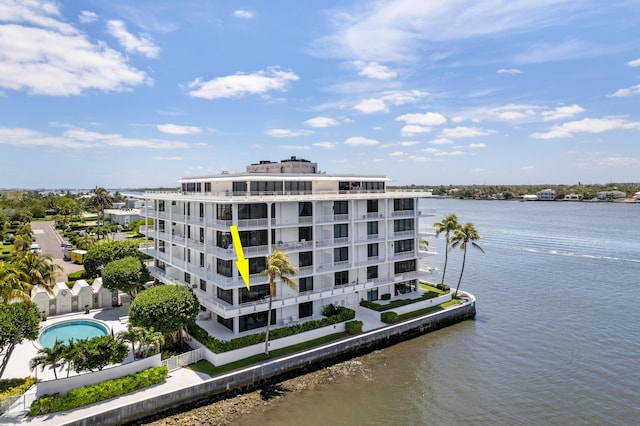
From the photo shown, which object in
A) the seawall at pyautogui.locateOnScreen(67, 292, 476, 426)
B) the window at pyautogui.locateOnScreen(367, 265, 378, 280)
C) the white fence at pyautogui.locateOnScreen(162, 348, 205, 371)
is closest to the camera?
the seawall at pyautogui.locateOnScreen(67, 292, 476, 426)

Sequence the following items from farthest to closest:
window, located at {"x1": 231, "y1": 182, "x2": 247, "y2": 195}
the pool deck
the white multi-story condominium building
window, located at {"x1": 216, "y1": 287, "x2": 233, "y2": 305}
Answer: window, located at {"x1": 231, "y1": 182, "x2": 247, "y2": 195} → window, located at {"x1": 216, "y1": 287, "x2": 233, "y2": 305} → the white multi-story condominium building → the pool deck

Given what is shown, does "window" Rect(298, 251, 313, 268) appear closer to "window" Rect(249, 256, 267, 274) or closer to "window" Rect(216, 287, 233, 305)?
"window" Rect(249, 256, 267, 274)

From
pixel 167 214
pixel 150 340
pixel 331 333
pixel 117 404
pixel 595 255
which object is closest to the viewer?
pixel 117 404

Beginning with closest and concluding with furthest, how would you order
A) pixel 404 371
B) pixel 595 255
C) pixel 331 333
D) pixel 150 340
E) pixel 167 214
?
pixel 150 340, pixel 404 371, pixel 331 333, pixel 167 214, pixel 595 255

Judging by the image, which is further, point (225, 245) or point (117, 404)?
point (225, 245)

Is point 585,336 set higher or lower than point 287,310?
lower

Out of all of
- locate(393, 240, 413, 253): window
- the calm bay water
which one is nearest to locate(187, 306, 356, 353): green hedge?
the calm bay water

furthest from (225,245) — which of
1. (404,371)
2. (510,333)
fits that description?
(510,333)

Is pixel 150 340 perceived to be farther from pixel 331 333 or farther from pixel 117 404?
pixel 331 333
